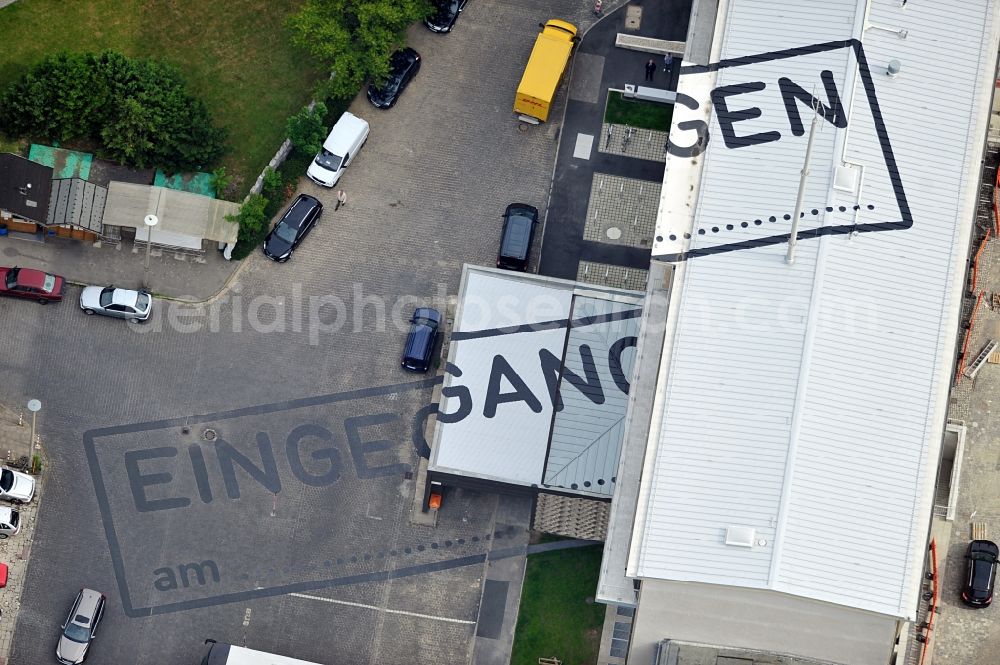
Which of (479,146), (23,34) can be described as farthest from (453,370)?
(23,34)

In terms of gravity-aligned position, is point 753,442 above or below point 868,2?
below

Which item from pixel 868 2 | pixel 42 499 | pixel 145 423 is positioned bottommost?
pixel 42 499

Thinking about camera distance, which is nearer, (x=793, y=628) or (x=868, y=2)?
(x=793, y=628)

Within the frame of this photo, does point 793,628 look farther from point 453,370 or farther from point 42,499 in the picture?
point 42,499

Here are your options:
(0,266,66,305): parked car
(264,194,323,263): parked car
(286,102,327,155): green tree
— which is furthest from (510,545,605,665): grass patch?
(0,266,66,305): parked car

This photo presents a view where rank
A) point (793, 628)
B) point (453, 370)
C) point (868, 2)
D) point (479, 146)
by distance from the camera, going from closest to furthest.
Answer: point (793, 628)
point (868, 2)
point (453, 370)
point (479, 146)

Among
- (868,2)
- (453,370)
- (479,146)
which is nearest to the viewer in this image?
(868,2)

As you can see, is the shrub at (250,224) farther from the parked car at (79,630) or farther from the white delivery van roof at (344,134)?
the parked car at (79,630)
